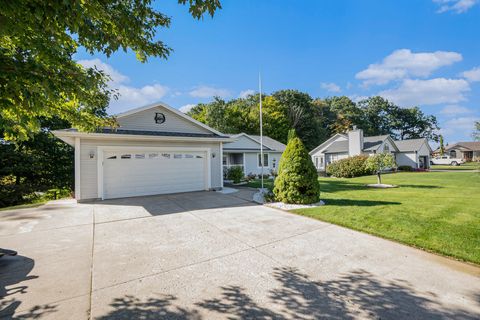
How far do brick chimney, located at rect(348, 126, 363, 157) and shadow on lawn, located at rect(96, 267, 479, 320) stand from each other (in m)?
26.9

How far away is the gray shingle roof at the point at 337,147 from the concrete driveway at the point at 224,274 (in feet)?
83.6

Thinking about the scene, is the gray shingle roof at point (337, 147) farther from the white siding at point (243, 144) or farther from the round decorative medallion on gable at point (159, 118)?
the round decorative medallion on gable at point (159, 118)

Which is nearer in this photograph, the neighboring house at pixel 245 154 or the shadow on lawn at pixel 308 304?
the shadow on lawn at pixel 308 304

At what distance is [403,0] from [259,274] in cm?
1207

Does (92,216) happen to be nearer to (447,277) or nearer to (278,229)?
(278,229)

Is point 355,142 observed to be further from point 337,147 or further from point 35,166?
point 35,166

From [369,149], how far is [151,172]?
2639 cm

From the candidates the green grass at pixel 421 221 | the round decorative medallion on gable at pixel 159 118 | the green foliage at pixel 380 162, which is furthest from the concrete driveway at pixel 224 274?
the green foliage at pixel 380 162

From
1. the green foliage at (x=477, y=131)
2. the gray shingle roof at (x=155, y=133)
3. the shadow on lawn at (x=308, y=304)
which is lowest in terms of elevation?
the shadow on lawn at (x=308, y=304)

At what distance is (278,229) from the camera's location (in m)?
5.48

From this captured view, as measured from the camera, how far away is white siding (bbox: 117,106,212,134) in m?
10.7

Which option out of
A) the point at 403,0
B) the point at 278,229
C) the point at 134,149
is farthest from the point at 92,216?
the point at 403,0

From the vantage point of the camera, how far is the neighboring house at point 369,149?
27078 mm

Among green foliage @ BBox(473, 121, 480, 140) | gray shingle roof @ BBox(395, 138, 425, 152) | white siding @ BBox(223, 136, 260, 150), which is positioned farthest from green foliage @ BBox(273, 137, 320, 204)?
gray shingle roof @ BBox(395, 138, 425, 152)
